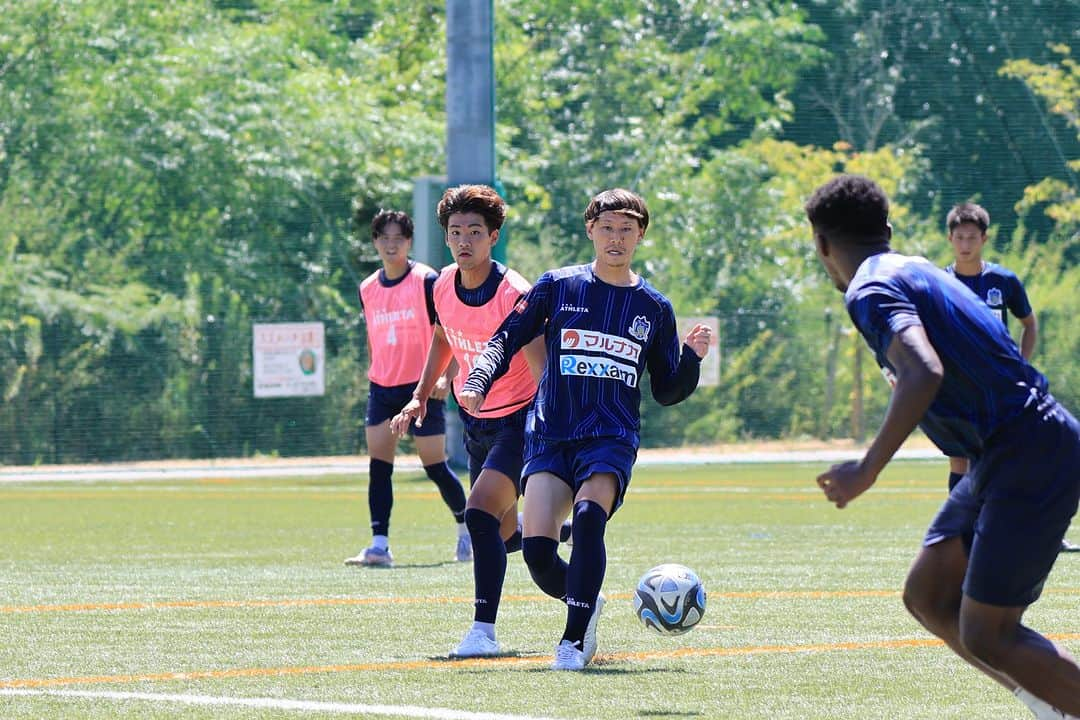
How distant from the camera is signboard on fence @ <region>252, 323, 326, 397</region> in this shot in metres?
30.3

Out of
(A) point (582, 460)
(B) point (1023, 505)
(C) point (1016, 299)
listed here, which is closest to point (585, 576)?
(A) point (582, 460)

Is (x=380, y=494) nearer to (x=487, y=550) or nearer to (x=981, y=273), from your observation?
(x=981, y=273)

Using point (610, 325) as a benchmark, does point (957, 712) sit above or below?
below

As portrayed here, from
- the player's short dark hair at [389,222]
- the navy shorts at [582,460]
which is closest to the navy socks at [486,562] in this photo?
the navy shorts at [582,460]

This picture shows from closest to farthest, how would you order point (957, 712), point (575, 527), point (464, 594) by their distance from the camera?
point (957, 712)
point (575, 527)
point (464, 594)

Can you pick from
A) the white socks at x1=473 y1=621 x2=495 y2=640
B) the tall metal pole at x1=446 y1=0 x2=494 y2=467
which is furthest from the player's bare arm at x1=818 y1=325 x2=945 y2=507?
the tall metal pole at x1=446 y1=0 x2=494 y2=467

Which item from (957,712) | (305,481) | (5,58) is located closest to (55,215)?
(5,58)

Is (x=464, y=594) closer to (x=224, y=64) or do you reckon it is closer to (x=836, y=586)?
(x=836, y=586)

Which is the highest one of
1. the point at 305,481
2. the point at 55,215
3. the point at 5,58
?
the point at 5,58

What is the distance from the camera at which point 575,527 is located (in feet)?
25.0

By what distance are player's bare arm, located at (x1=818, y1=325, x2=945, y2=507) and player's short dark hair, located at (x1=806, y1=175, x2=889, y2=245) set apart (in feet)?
1.76

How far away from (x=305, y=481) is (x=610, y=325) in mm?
17517

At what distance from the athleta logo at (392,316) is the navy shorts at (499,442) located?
3569mm

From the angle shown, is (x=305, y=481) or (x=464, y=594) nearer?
(x=464, y=594)
